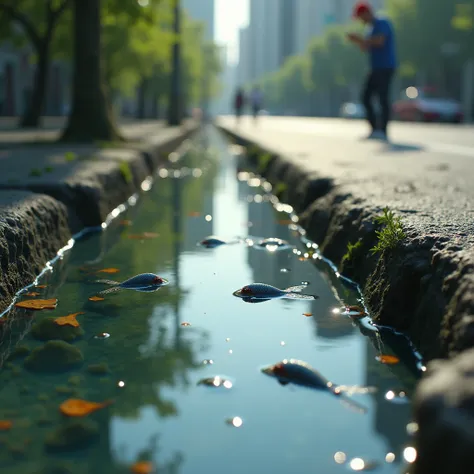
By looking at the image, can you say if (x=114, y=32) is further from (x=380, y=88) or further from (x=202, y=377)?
(x=202, y=377)

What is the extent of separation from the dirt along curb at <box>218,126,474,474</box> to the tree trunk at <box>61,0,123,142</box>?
17.8 ft

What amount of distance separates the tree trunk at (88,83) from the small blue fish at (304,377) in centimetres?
788

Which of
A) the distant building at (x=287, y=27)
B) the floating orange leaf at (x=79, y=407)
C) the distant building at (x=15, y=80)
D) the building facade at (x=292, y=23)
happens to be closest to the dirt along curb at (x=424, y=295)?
the floating orange leaf at (x=79, y=407)

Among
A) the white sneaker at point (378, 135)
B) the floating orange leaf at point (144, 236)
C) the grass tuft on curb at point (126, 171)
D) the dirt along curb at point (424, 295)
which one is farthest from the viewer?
the white sneaker at point (378, 135)

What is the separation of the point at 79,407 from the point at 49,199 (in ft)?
7.07

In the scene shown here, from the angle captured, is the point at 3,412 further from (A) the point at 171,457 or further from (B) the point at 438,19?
(B) the point at 438,19

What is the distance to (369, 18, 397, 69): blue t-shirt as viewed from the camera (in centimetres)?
1020

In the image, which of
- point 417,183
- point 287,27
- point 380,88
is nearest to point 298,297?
Result: point 417,183

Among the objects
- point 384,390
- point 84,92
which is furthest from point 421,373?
point 84,92

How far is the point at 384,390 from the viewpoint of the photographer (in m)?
1.94

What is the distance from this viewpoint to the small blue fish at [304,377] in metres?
1.93

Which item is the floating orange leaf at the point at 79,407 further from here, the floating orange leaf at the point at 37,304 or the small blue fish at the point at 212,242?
the small blue fish at the point at 212,242

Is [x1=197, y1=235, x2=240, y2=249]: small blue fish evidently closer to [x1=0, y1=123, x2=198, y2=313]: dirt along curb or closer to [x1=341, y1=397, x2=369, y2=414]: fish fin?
[x1=0, y1=123, x2=198, y2=313]: dirt along curb

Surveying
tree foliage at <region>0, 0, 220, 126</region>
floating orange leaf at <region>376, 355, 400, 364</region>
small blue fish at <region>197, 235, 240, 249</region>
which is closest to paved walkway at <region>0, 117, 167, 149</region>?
tree foliage at <region>0, 0, 220, 126</region>
